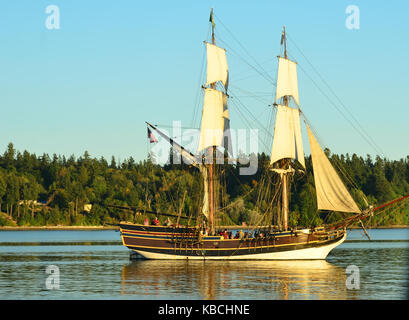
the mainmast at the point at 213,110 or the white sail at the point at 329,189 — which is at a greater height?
the mainmast at the point at 213,110

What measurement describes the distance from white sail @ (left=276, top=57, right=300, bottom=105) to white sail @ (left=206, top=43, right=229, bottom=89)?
6.82m

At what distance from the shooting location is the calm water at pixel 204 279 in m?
53.6

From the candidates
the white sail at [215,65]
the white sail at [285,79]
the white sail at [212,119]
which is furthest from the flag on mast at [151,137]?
the white sail at [285,79]

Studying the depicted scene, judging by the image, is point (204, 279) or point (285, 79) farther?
point (285, 79)

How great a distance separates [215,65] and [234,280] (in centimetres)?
3646

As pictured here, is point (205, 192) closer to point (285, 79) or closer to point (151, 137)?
point (151, 137)

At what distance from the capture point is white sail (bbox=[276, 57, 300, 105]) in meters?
90.8

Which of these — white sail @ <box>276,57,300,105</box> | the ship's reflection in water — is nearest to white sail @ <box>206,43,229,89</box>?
white sail @ <box>276,57,300,105</box>

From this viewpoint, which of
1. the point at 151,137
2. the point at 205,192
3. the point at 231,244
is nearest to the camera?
the point at 231,244

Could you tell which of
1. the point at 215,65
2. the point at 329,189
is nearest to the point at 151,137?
the point at 215,65

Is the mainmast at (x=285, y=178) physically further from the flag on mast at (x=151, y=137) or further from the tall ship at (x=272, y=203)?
the flag on mast at (x=151, y=137)

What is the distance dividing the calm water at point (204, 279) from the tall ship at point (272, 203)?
1908mm

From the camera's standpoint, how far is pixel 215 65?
91.7m

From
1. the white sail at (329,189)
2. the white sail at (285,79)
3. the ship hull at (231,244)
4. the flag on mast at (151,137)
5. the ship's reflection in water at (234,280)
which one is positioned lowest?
the ship's reflection in water at (234,280)
